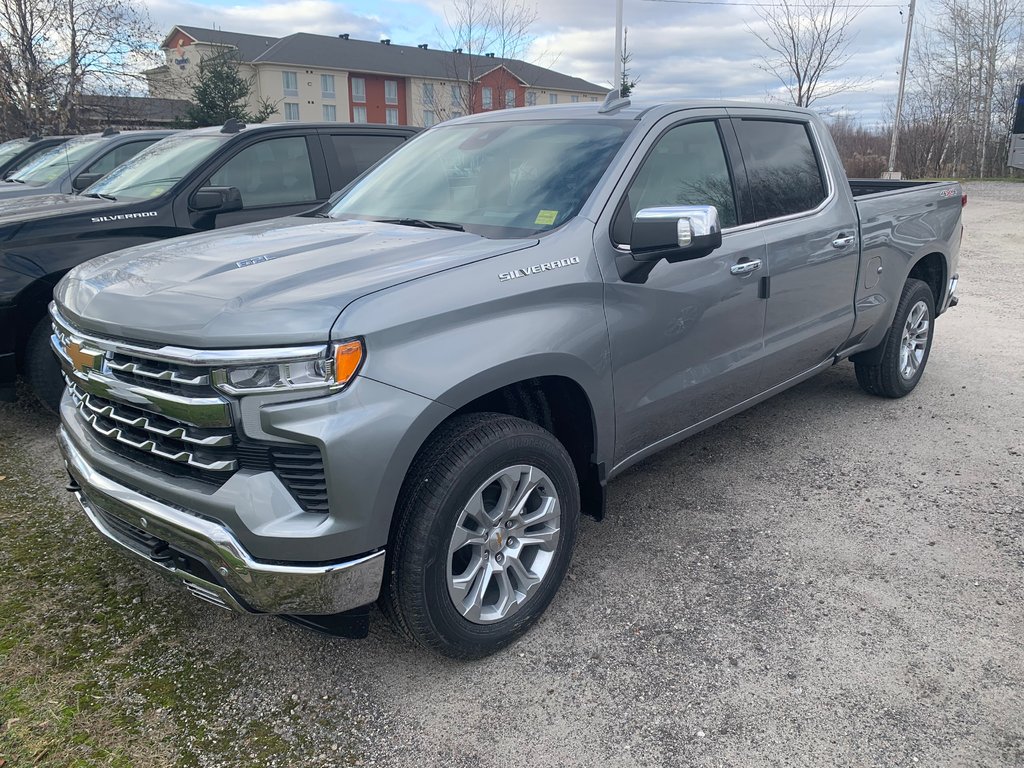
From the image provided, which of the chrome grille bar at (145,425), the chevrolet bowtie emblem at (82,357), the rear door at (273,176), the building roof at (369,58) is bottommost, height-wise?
the chrome grille bar at (145,425)

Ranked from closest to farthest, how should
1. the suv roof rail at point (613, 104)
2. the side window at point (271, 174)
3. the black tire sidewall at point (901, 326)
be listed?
1. the suv roof rail at point (613, 104)
2. the black tire sidewall at point (901, 326)
3. the side window at point (271, 174)

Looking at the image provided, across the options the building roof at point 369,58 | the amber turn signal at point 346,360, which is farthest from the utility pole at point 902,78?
the building roof at point 369,58

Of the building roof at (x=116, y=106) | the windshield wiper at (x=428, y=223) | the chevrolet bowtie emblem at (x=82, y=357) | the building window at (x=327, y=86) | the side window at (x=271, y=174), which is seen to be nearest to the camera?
the chevrolet bowtie emblem at (x=82, y=357)

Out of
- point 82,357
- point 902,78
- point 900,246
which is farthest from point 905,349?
point 902,78

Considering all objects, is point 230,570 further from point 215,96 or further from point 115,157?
point 215,96

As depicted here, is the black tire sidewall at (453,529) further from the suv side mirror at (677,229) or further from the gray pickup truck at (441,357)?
the suv side mirror at (677,229)

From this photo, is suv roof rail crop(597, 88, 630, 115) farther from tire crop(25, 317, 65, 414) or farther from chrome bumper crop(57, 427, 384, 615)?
tire crop(25, 317, 65, 414)

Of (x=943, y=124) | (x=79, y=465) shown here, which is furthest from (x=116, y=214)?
(x=943, y=124)

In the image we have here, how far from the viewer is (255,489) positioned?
220 cm

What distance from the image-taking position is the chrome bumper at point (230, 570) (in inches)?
87.3

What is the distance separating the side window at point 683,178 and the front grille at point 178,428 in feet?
5.09

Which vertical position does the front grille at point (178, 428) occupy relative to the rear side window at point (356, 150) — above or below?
below

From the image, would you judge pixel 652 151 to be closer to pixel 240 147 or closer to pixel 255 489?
pixel 255 489

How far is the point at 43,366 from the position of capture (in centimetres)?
471
